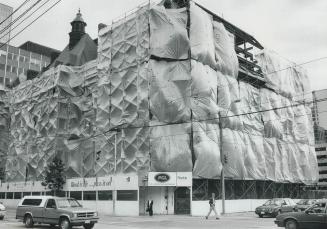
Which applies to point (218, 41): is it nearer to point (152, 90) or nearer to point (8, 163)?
point (152, 90)

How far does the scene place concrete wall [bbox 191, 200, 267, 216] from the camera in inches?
1296

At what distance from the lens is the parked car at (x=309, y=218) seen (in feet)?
58.6

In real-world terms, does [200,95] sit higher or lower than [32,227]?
higher

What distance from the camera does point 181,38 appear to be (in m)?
35.6

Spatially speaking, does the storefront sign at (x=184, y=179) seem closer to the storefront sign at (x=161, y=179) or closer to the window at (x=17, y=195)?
the storefront sign at (x=161, y=179)

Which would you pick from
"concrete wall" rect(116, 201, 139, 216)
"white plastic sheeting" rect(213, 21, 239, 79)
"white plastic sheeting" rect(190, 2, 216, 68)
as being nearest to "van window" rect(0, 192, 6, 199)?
"concrete wall" rect(116, 201, 139, 216)

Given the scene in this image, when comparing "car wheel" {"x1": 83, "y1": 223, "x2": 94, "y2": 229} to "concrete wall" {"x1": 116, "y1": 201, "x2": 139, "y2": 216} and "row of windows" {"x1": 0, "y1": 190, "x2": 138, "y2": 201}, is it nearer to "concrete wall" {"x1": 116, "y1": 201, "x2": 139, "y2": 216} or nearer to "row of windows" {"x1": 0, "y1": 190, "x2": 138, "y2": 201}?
"concrete wall" {"x1": 116, "y1": 201, "x2": 139, "y2": 216}

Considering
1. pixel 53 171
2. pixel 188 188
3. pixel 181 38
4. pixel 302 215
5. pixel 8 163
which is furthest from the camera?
pixel 8 163

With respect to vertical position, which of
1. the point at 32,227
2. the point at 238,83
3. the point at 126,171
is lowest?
the point at 32,227

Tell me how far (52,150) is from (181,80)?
17.1 meters

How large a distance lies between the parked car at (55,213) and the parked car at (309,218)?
9.55 m

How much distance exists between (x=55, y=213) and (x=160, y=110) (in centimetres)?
1578

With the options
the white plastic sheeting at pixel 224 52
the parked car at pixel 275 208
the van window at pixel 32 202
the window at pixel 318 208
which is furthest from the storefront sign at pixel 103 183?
the window at pixel 318 208

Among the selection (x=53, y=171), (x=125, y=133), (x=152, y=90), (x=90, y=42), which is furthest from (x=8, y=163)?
(x=152, y=90)
